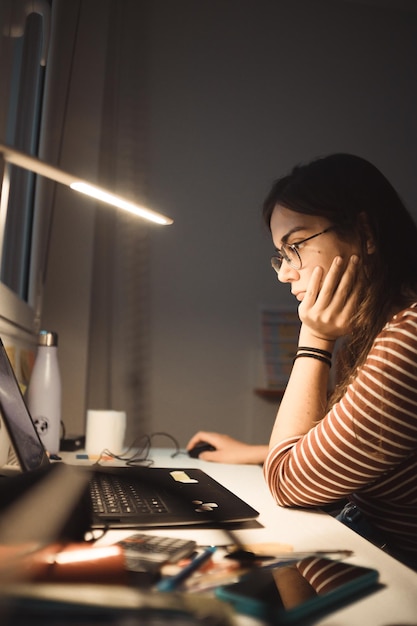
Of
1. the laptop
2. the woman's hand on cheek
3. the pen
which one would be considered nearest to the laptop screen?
the laptop

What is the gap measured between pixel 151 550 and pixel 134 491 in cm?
31

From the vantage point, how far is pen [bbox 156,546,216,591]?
428 mm

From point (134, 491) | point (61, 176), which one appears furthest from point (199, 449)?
point (61, 176)

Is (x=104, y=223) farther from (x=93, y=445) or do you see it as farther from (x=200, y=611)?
(x=200, y=611)

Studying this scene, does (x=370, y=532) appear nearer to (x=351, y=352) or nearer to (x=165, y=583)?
(x=351, y=352)

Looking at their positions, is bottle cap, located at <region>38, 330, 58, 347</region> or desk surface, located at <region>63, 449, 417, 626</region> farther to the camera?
bottle cap, located at <region>38, 330, 58, 347</region>

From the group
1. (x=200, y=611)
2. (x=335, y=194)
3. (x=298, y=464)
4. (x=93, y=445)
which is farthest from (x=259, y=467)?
(x=200, y=611)

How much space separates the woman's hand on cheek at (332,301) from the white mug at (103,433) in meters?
0.60

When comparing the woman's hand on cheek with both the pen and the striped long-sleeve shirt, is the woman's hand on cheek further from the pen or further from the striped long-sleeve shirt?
the pen

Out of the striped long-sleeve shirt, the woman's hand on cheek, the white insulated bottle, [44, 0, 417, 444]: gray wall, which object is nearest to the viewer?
the striped long-sleeve shirt

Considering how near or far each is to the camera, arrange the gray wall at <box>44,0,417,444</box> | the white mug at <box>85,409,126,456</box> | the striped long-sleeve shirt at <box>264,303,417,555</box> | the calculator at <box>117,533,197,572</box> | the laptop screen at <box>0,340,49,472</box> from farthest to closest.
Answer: the gray wall at <box>44,0,417,444</box> → the white mug at <box>85,409,126,456</box> → the striped long-sleeve shirt at <box>264,303,417,555</box> → the laptop screen at <box>0,340,49,472</box> → the calculator at <box>117,533,197,572</box>

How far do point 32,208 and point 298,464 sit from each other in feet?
5.09

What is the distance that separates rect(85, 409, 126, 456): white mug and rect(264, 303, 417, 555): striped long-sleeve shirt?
2.06ft

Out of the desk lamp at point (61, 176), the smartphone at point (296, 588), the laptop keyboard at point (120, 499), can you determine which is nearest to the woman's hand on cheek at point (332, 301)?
the desk lamp at point (61, 176)
